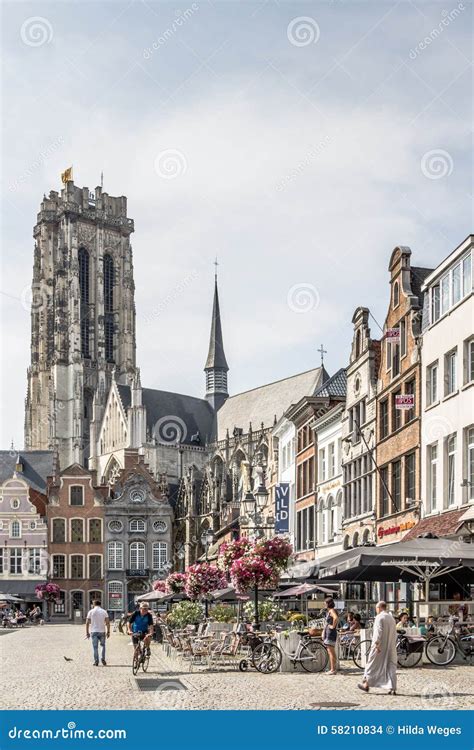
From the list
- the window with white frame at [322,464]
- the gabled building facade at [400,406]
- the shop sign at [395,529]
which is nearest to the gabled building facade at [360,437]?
the gabled building facade at [400,406]

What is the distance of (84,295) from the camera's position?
14400 centimetres

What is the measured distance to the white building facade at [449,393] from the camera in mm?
34125

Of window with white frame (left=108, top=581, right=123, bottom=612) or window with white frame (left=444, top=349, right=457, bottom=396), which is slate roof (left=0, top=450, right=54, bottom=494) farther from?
window with white frame (left=444, top=349, right=457, bottom=396)

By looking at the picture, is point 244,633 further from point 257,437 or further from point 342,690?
point 257,437

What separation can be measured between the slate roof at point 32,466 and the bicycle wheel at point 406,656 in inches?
2981

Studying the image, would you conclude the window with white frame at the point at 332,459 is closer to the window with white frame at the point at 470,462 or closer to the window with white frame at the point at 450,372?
the window with white frame at the point at 450,372

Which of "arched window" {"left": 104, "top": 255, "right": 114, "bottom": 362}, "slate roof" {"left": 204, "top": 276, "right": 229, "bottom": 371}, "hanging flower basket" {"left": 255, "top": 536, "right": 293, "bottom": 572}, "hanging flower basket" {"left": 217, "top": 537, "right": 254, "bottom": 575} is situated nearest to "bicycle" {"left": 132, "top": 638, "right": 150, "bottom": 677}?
"hanging flower basket" {"left": 255, "top": 536, "right": 293, "bottom": 572}

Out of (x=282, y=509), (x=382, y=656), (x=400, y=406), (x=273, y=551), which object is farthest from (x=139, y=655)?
(x=282, y=509)

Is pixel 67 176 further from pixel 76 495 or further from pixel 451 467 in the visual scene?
pixel 451 467

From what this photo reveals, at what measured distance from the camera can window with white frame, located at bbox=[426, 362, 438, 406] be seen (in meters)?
37.9

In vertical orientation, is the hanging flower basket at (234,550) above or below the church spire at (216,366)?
below

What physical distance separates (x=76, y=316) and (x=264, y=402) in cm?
2643

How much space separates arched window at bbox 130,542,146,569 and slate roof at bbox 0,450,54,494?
30.7 feet

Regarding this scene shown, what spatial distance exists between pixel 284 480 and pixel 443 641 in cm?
4093
